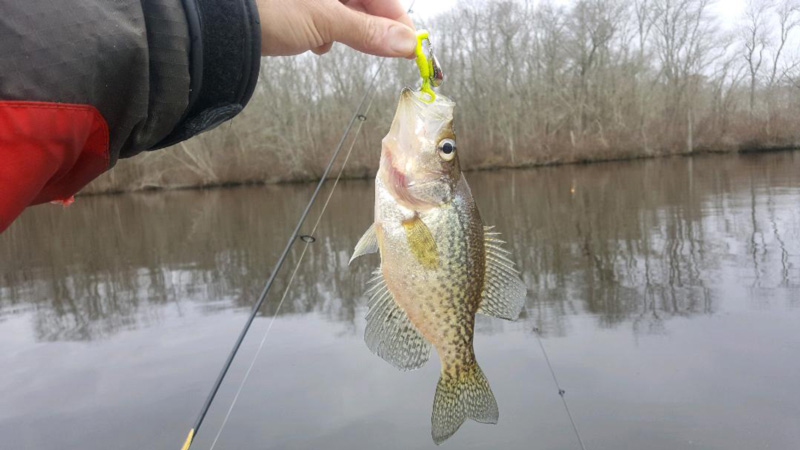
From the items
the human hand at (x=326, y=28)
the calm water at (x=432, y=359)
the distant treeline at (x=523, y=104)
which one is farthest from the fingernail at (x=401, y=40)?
the distant treeline at (x=523, y=104)

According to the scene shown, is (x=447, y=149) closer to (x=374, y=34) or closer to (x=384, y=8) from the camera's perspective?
(x=374, y=34)

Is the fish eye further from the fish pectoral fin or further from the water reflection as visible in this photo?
the water reflection

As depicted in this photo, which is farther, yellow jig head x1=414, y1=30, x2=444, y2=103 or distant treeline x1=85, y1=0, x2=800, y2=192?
distant treeline x1=85, y1=0, x2=800, y2=192

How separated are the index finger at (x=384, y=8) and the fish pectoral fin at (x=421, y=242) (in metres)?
0.81

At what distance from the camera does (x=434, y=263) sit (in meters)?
2.02

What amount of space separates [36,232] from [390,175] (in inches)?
1136

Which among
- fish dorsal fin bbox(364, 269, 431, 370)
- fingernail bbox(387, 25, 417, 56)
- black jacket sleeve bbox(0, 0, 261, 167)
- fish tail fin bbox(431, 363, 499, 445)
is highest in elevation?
fingernail bbox(387, 25, 417, 56)

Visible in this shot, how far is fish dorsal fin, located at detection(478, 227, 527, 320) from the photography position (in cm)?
214

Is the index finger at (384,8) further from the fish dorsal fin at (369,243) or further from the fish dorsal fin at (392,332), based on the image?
the fish dorsal fin at (392,332)

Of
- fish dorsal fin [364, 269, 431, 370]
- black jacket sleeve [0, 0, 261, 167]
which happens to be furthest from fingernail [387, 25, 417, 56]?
fish dorsal fin [364, 269, 431, 370]

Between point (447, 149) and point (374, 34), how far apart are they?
487 mm

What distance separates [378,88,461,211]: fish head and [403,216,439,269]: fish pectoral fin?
0.20ft

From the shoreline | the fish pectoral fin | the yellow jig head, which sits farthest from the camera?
the shoreline

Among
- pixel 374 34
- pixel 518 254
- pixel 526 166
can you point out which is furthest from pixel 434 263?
pixel 526 166
